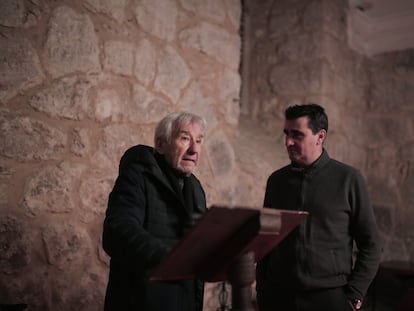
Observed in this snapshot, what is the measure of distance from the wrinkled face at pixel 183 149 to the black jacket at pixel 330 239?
60 cm

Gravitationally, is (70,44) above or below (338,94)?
below

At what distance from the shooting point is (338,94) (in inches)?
144

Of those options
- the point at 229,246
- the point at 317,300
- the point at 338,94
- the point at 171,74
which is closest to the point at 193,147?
the point at 229,246

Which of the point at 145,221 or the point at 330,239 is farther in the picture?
the point at 330,239

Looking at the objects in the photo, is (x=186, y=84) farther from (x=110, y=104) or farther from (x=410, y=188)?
(x=410, y=188)

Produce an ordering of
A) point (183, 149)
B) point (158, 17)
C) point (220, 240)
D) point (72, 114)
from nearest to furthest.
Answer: point (220, 240)
point (183, 149)
point (72, 114)
point (158, 17)

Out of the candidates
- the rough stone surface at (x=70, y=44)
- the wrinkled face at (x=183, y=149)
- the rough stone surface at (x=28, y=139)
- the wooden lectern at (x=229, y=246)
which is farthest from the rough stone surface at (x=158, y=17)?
the wooden lectern at (x=229, y=246)

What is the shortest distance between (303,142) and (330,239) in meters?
0.44

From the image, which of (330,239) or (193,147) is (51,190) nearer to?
(193,147)

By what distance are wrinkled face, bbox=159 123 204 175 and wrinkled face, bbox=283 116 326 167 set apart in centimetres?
58

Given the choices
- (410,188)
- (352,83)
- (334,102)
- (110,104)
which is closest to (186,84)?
(110,104)

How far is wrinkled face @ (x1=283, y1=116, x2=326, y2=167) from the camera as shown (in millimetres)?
1955

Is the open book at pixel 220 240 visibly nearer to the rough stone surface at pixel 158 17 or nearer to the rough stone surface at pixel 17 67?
the rough stone surface at pixel 17 67

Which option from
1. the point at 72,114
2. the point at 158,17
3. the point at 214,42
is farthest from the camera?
the point at 214,42
